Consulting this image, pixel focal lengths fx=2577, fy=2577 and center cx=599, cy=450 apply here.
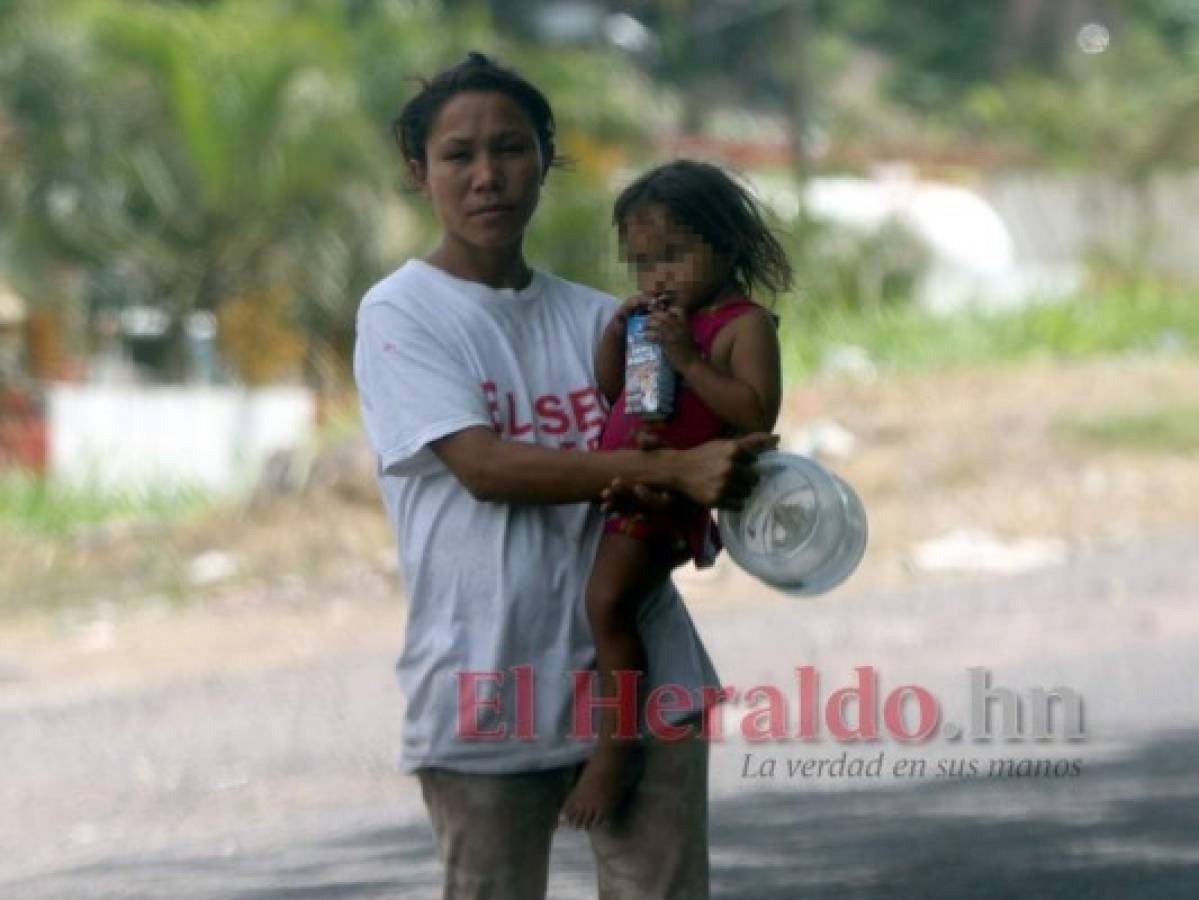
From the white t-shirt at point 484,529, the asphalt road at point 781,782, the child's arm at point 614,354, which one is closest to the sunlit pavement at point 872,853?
the asphalt road at point 781,782

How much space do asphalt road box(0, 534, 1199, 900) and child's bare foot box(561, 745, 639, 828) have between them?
253 centimetres

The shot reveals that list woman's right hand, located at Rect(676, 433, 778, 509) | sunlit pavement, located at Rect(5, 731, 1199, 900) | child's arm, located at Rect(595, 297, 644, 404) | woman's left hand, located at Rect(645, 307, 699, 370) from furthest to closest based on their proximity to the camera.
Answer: sunlit pavement, located at Rect(5, 731, 1199, 900) < child's arm, located at Rect(595, 297, 644, 404) < woman's left hand, located at Rect(645, 307, 699, 370) < woman's right hand, located at Rect(676, 433, 778, 509)

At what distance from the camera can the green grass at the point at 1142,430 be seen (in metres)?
14.7

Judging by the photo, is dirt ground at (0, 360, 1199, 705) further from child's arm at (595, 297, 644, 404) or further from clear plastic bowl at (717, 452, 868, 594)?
clear plastic bowl at (717, 452, 868, 594)

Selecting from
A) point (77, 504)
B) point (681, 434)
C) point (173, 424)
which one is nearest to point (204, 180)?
point (173, 424)

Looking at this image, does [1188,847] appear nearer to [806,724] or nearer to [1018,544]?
[806,724]

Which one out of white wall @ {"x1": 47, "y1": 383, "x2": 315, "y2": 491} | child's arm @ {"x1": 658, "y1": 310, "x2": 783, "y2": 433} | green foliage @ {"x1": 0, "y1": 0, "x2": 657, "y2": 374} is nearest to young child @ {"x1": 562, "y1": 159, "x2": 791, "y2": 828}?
child's arm @ {"x1": 658, "y1": 310, "x2": 783, "y2": 433}

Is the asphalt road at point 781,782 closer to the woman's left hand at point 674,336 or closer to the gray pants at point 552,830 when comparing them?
the gray pants at point 552,830

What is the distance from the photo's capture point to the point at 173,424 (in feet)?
56.7

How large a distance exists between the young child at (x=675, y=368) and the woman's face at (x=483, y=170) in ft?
0.53

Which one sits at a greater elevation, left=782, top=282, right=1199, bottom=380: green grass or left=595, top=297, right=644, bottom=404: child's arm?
left=782, top=282, right=1199, bottom=380: green grass

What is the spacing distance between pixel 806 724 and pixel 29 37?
38.6 ft

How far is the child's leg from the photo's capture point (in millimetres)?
3582

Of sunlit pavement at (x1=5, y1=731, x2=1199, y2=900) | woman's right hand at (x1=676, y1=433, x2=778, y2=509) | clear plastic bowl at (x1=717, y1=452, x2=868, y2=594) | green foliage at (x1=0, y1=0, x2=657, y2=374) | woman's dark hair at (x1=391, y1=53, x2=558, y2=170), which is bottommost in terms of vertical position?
sunlit pavement at (x1=5, y1=731, x2=1199, y2=900)
